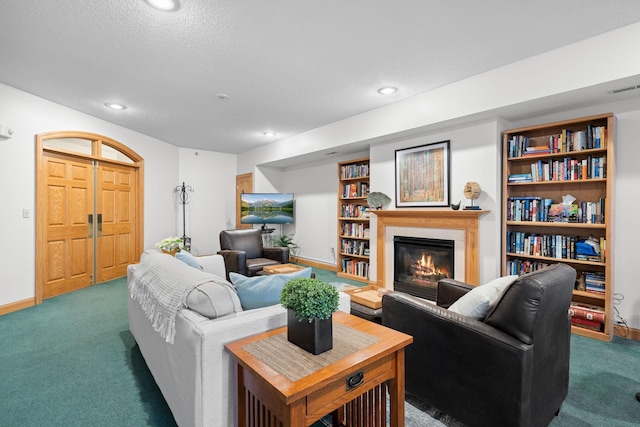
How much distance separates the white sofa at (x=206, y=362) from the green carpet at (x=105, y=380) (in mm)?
400

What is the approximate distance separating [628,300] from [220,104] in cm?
482

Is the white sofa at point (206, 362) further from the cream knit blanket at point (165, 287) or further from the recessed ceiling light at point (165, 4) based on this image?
the recessed ceiling light at point (165, 4)

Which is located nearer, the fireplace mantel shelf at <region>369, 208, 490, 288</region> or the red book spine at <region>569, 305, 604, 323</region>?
the red book spine at <region>569, 305, 604, 323</region>

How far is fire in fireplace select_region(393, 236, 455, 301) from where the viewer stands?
12.5 ft

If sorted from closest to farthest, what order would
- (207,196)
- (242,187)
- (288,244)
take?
(288,244) < (207,196) < (242,187)

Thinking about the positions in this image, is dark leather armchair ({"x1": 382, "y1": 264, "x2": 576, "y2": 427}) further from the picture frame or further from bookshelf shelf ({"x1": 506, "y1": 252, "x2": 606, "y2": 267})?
the picture frame

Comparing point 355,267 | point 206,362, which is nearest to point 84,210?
point 355,267

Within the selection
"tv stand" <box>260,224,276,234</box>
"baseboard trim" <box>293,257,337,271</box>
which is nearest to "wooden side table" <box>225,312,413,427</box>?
"baseboard trim" <box>293,257,337,271</box>

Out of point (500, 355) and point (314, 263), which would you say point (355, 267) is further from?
point (500, 355)

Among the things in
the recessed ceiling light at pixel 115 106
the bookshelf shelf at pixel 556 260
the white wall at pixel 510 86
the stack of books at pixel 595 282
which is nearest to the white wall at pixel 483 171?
the bookshelf shelf at pixel 556 260

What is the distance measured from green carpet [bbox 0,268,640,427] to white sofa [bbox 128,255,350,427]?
0.40 m

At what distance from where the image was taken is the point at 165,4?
2.09 metres

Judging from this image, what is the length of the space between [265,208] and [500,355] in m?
5.38

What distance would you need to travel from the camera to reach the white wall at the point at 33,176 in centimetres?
348
